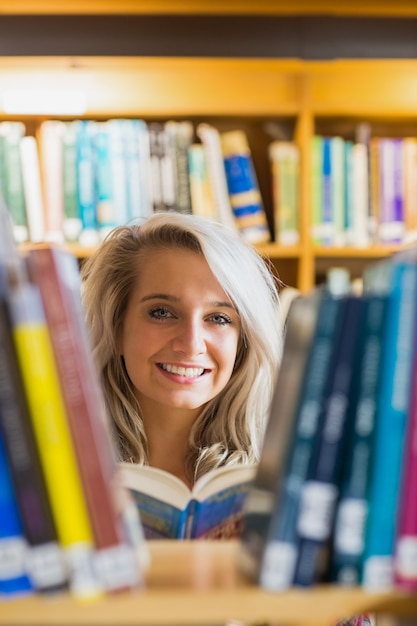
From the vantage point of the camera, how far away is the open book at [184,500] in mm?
1141

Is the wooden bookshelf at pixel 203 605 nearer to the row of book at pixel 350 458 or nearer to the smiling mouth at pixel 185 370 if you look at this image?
the row of book at pixel 350 458

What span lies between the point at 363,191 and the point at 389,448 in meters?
2.14

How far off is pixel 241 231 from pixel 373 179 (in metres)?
0.44

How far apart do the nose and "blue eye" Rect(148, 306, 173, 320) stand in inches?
2.0

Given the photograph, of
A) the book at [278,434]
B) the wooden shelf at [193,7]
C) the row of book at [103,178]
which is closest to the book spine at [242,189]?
the row of book at [103,178]

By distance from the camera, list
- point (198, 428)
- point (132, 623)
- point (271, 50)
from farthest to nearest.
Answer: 1. point (271, 50)
2. point (198, 428)
3. point (132, 623)

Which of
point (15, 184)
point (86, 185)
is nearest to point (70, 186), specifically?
point (86, 185)

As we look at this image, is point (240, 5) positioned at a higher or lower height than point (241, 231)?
higher

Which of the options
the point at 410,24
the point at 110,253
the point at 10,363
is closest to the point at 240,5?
the point at 410,24

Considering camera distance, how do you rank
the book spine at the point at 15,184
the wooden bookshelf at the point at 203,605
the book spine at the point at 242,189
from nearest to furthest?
the wooden bookshelf at the point at 203,605 < the book spine at the point at 15,184 < the book spine at the point at 242,189

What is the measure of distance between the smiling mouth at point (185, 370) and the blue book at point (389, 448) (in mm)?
1197

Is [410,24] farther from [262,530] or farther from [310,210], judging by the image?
A: [262,530]

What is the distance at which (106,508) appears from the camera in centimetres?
68

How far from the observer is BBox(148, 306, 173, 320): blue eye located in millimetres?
1938
